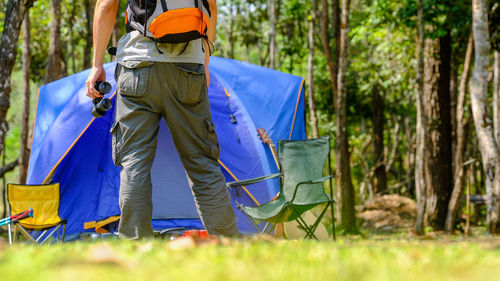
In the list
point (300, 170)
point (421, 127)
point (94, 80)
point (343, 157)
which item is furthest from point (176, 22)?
point (421, 127)

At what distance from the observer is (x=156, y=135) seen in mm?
3271

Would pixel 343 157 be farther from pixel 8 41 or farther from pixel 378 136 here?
pixel 378 136

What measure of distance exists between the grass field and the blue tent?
4.32m

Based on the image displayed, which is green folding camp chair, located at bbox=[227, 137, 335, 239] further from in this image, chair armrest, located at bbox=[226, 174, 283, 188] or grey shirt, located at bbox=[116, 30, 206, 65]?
grey shirt, located at bbox=[116, 30, 206, 65]

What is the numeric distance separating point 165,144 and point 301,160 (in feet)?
5.21

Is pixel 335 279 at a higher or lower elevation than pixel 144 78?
lower

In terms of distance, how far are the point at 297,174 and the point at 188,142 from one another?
2.79m

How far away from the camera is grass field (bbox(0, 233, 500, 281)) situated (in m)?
1.31

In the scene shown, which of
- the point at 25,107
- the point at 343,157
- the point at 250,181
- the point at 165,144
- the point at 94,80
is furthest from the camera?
the point at 25,107

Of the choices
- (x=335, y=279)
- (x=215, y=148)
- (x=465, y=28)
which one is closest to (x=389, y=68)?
(x=465, y=28)

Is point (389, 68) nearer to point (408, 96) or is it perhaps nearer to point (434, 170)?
point (408, 96)

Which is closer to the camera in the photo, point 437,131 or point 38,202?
point 38,202

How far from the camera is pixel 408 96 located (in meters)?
21.3

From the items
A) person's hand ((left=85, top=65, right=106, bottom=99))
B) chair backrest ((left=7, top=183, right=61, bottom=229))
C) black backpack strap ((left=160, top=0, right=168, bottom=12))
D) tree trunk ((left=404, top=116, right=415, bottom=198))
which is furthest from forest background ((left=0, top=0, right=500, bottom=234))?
black backpack strap ((left=160, top=0, right=168, bottom=12))
